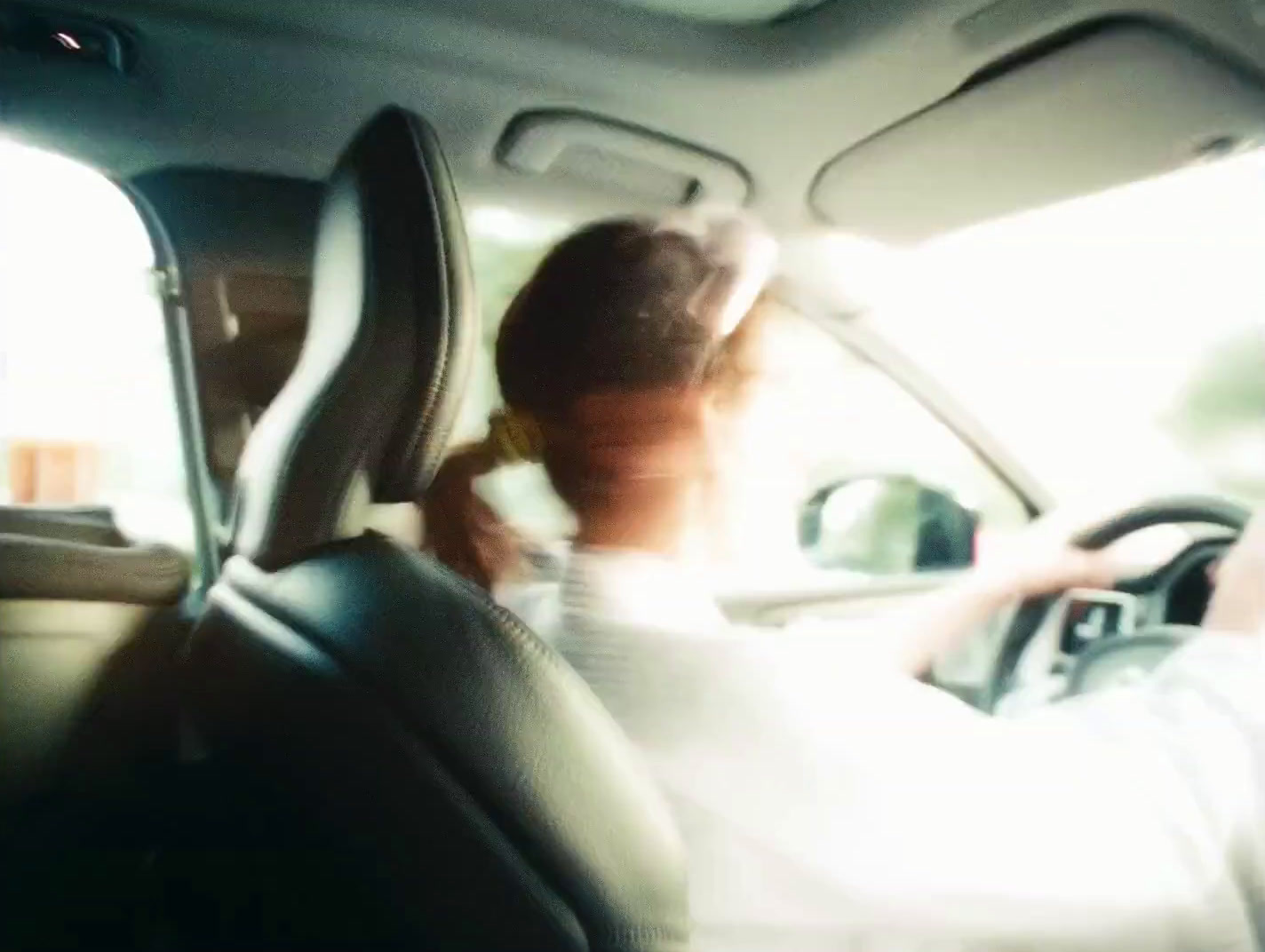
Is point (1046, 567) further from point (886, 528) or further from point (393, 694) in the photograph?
point (393, 694)

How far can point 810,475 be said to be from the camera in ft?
4.59

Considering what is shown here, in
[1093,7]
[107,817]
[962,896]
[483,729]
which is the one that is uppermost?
[1093,7]

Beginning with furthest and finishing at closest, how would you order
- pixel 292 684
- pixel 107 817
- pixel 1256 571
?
pixel 107 817, pixel 1256 571, pixel 292 684

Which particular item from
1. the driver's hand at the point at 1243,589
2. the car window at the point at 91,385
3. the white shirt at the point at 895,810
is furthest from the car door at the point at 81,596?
the driver's hand at the point at 1243,589

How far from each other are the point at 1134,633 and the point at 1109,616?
0.11m

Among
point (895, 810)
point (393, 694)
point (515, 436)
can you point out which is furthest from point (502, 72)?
point (895, 810)

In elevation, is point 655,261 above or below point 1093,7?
below

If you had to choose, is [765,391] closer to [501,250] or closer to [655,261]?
[655,261]

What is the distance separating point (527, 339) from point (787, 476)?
12.8 inches

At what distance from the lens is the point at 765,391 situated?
1054mm

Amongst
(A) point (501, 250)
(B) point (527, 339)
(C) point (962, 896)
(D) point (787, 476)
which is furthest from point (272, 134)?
(C) point (962, 896)

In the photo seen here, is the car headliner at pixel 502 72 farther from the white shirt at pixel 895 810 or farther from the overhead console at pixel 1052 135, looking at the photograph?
the white shirt at pixel 895 810

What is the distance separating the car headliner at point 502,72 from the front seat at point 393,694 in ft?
1.01

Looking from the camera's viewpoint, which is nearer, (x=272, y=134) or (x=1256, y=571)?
(x=1256, y=571)
